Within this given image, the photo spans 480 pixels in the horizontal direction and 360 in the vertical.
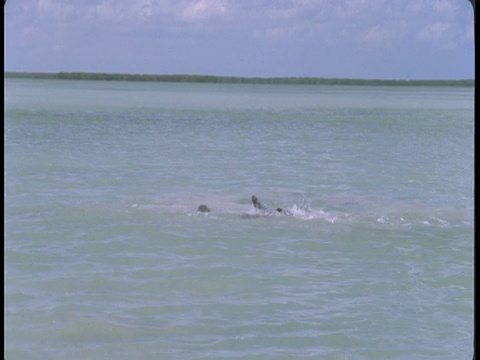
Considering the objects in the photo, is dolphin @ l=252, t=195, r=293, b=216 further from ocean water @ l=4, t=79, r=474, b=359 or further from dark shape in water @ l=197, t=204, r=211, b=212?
dark shape in water @ l=197, t=204, r=211, b=212

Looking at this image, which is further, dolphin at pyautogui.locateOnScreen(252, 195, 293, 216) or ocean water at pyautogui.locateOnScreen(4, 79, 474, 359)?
dolphin at pyautogui.locateOnScreen(252, 195, 293, 216)

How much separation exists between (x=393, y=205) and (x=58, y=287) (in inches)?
146

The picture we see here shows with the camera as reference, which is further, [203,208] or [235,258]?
[203,208]

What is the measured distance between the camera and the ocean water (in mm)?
4359

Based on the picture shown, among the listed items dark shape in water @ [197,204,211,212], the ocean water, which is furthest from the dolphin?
dark shape in water @ [197,204,211,212]

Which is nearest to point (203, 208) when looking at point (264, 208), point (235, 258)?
point (264, 208)

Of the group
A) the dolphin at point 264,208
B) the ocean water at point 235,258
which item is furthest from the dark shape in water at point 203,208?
the dolphin at point 264,208

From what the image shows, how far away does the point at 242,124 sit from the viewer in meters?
19.2

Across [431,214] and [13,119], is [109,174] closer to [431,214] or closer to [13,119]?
[431,214]

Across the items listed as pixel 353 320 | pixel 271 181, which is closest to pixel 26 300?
pixel 353 320

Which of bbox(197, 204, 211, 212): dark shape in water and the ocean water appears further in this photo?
bbox(197, 204, 211, 212): dark shape in water

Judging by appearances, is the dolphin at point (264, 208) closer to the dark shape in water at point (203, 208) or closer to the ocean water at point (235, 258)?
the ocean water at point (235, 258)

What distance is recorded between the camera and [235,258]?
6234 millimetres

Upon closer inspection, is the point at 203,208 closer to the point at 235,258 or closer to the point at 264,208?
the point at 264,208
